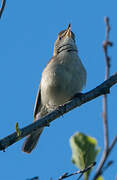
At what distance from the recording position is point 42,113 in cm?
646

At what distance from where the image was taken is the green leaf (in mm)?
2576

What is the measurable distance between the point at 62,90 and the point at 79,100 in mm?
1439

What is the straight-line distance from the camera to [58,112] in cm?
428

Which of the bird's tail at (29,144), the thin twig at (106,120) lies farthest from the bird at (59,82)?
the thin twig at (106,120)

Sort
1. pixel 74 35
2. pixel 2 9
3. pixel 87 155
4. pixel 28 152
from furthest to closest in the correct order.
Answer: pixel 74 35
pixel 28 152
pixel 2 9
pixel 87 155

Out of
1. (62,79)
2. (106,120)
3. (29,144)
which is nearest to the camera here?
(106,120)

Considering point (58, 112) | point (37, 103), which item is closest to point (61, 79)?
point (37, 103)

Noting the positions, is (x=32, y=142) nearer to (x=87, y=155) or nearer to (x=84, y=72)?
(x=84, y=72)

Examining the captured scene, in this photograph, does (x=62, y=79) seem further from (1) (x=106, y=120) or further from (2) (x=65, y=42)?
(1) (x=106, y=120)

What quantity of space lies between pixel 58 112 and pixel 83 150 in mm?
1706

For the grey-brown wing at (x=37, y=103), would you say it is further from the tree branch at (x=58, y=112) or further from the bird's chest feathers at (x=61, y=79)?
the tree branch at (x=58, y=112)

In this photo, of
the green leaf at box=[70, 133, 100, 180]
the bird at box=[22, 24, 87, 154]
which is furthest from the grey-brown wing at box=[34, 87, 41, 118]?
the green leaf at box=[70, 133, 100, 180]

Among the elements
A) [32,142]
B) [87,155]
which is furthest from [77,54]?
[87,155]

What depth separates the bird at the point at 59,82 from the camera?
19.2ft
